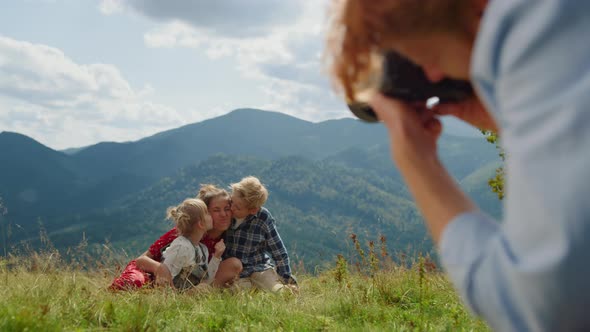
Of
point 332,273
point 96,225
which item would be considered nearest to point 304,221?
point 96,225

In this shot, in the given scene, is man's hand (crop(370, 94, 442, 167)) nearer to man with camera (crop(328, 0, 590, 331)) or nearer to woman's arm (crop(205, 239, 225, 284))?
man with camera (crop(328, 0, 590, 331))

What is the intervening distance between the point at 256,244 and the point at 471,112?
613 centimetres

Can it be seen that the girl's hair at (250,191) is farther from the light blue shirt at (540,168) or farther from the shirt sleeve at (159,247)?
the light blue shirt at (540,168)

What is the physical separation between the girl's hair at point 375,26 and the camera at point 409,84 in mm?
28

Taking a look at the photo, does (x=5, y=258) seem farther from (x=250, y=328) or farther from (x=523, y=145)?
(x=523, y=145)

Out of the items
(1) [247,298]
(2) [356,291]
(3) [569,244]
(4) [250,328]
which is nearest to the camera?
(3) [569,244]

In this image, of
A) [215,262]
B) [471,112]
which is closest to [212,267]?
[215,262]

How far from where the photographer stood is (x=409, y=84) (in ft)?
3.54

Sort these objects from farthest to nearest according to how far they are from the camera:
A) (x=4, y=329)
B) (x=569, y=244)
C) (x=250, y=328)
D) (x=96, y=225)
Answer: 1. (x=96, y=225)
2. (x=250, y=328)
3. (x=4, y=329)
4. (x=569, y=244)

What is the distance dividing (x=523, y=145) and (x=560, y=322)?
0.75 feet

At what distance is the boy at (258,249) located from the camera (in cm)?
700

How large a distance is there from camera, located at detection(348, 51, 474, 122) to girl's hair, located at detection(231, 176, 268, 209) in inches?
216

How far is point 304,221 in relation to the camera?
186750mm

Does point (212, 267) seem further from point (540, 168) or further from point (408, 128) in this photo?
point (540, 168)
